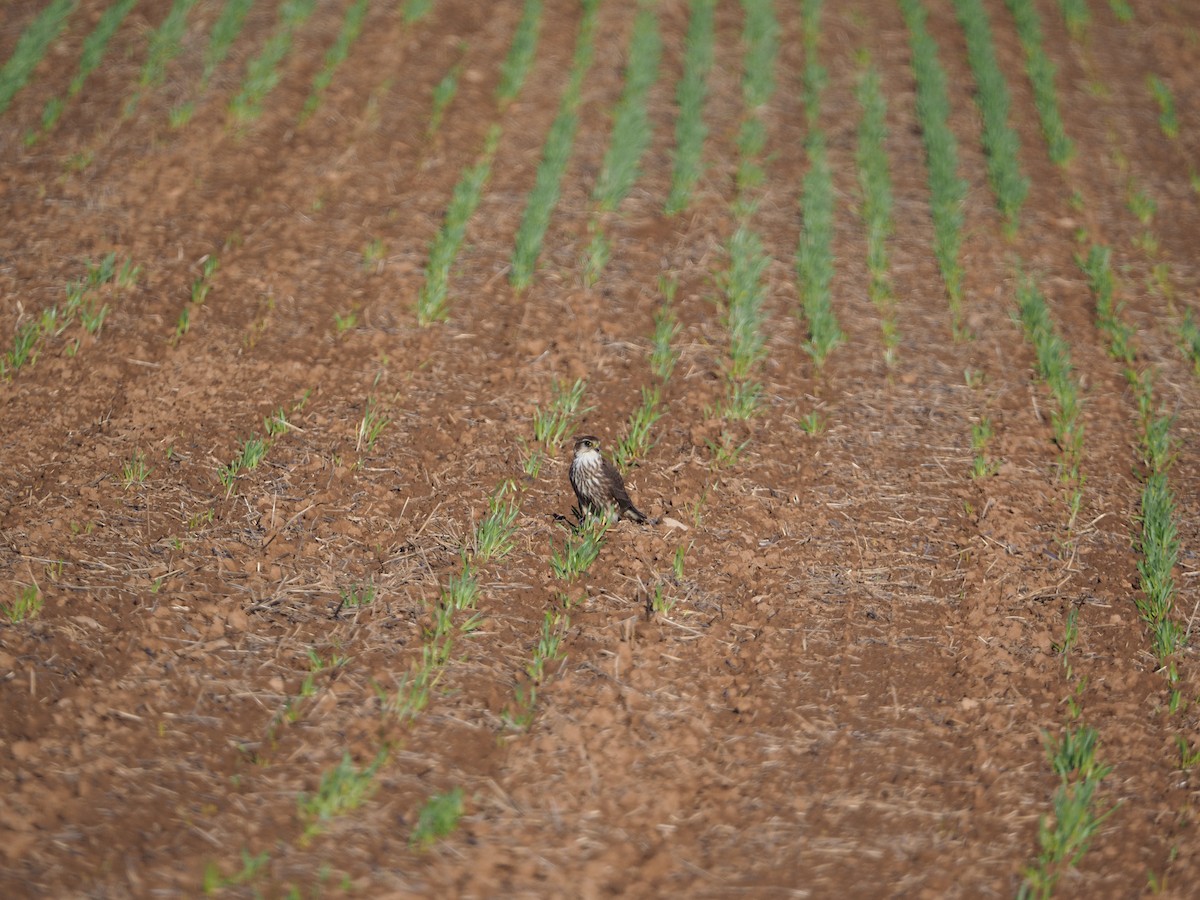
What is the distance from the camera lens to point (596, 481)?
456 cm

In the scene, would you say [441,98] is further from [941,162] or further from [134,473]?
[134,473]

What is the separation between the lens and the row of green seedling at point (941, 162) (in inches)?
261

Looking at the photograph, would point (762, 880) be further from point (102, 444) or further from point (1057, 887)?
point (102, 444)

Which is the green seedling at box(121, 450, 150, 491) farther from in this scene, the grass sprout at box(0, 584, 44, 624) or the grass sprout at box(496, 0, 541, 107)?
the grass sprout at box(496, 0, 541, 107)

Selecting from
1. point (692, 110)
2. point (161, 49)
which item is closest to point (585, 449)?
point (692, 110)

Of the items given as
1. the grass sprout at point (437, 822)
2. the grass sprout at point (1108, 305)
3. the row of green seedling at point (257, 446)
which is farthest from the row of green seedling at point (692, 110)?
the grass sprout at point (437, 822)

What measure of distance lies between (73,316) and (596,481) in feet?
9.89

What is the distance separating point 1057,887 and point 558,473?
2640 millimetres

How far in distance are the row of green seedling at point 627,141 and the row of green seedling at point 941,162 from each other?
6.79ft

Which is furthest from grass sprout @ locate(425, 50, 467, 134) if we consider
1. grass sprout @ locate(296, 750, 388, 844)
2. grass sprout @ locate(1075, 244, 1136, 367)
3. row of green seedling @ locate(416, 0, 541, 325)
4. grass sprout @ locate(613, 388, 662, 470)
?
grass sprout @ locate(296, 750, 388, 844)

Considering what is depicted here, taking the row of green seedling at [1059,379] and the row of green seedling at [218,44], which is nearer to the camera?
the row of green seedling at [1059,379]

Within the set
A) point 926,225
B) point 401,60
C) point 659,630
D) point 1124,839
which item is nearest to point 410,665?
point 659,630

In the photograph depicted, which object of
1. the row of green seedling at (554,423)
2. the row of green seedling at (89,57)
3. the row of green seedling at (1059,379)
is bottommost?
the row of green seedling at (1059,379)

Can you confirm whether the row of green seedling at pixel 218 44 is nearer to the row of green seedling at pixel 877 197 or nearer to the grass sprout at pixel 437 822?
the row of green seedling at pixel 877 197
